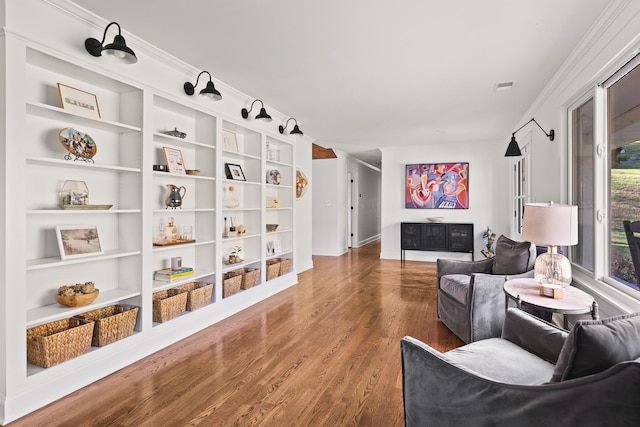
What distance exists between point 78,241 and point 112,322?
62cm

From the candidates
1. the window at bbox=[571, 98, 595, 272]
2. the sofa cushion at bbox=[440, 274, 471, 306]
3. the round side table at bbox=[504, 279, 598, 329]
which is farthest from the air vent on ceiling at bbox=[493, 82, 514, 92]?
the round side table at bbox=[504, 279, 598, 329]

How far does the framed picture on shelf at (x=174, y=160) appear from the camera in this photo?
3201mm

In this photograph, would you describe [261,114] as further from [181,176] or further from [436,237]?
[436,237]

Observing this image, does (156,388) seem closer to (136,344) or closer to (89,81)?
(136,344)

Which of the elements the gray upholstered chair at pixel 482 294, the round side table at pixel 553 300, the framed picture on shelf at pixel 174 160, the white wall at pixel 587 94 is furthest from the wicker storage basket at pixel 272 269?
the white wall at pixel 587 94

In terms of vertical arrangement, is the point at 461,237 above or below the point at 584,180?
below

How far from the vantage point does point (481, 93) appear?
3.96m

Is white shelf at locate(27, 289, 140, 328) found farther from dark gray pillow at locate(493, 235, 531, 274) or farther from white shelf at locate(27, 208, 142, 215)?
dark gray pillow at locate(493, 235, 531, 274)

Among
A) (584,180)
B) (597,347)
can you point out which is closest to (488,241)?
(584,180)

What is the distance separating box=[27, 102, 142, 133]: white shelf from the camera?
2.16 meters

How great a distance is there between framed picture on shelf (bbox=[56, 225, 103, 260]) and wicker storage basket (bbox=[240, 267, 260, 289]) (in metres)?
1.77

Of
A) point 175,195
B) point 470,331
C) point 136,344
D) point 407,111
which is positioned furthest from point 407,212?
point 136,344

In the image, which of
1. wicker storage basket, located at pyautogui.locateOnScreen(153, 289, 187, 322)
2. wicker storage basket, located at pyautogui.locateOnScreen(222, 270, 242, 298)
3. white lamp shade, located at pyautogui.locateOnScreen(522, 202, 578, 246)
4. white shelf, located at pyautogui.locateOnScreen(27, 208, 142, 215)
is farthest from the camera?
wicker storage basket, located at pyautogui.locateOnScreen(222, 270, 242, 298)

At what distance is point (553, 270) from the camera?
7.50 ft
